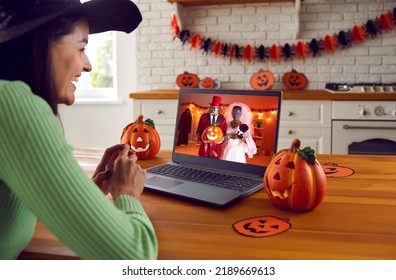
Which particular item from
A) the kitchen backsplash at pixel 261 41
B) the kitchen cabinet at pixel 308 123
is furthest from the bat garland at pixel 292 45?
the kitchen cabinet at pixel 308 123

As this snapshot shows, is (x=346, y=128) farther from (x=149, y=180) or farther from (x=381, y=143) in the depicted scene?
(x=149, y=180)

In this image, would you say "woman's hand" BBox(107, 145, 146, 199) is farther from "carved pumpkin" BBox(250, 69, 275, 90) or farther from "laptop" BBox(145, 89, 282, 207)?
"carved pumpkin" BBox(250, 69, 275, 90)

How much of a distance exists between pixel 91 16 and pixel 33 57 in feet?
0.71

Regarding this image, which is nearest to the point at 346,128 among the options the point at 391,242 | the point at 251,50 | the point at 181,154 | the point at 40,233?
the point at 251,50

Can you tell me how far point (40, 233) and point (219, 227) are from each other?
0.36 m

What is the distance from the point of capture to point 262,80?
11.3 feet

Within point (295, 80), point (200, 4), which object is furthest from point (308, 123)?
point (200, 4)

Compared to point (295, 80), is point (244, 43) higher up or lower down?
higher up

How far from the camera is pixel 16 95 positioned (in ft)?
2.17

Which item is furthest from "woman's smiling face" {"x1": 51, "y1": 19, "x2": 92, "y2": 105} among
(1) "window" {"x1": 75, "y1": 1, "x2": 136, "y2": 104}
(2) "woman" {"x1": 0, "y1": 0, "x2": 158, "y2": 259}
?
(1) "window" {"x1": 75, "y1": 1, "x2": 136, "y2": 104}

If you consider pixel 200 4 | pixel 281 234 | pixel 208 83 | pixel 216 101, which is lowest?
pixel 281 234

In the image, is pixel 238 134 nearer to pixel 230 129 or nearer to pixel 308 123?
pixel 230 129

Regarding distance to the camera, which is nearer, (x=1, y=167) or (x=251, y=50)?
(x=1, y=167)

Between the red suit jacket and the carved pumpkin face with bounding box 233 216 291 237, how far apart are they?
39 centimetres
